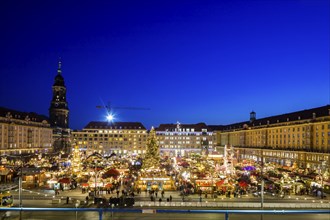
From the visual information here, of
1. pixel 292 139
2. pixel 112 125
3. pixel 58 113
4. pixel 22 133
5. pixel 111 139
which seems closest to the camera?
pixel 292 139

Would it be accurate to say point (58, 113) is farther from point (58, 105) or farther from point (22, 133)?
point (22, 133)

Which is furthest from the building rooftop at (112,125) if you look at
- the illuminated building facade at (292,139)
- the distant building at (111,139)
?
the illuminated building facade at (292,139)

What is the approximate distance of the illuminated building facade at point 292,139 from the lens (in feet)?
245

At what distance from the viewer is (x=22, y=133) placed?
4309 inches

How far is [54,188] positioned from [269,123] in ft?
259

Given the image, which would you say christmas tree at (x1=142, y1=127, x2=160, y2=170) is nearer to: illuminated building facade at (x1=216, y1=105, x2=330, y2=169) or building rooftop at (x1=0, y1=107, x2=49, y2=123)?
illuminated building facade at (x1=216, y1=105, x2=330, y2=169)

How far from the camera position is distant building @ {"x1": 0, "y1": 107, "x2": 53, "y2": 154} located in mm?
97363

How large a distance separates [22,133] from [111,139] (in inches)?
1978

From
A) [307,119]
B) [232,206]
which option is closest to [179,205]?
[232,206]

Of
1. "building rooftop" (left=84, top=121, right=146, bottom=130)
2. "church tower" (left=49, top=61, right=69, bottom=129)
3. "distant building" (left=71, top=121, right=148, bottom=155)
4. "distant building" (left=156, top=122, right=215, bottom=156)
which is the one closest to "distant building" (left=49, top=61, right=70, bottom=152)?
"church tower" (left=49, top=61, right=69, bottom=129)

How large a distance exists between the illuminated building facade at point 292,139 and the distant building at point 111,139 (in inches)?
1875

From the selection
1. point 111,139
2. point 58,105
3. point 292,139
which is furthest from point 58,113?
point 292,139

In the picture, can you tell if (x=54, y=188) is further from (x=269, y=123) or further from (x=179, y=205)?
(x=269, y=123)

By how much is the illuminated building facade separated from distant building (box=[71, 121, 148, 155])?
47635mm
